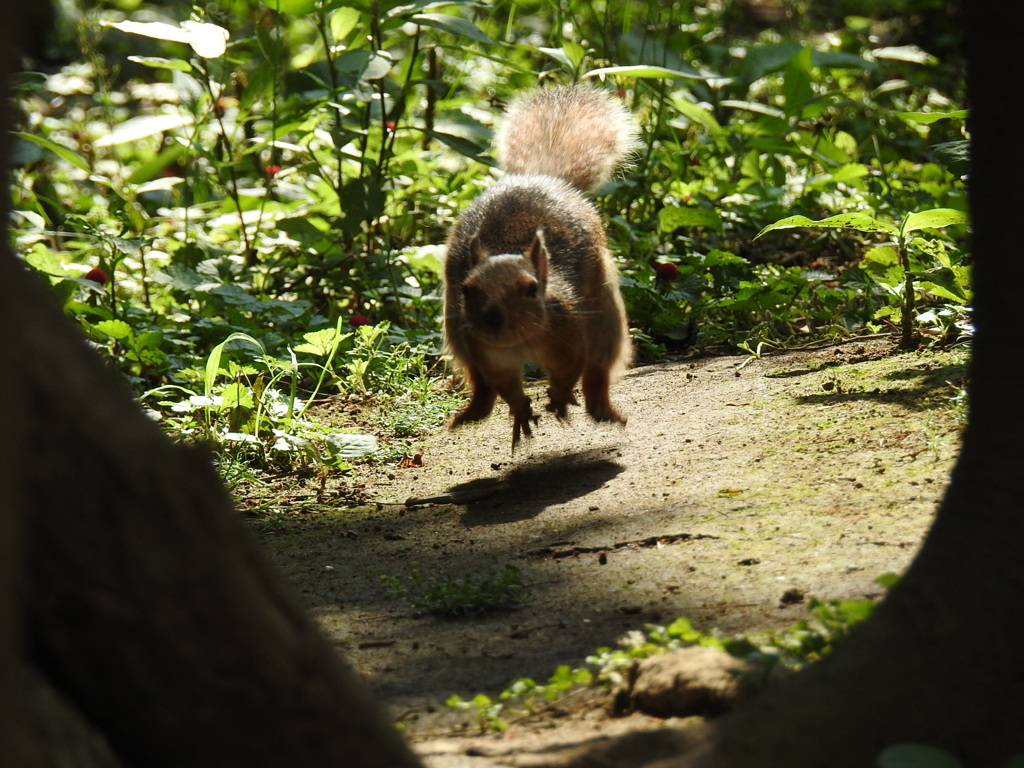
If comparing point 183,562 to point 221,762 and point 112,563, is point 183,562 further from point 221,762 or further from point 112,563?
point 221,762

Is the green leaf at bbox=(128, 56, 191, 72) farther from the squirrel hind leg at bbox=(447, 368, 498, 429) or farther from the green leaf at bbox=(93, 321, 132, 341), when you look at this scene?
the squirrel hind leg at bbox=(447, 368, 498, 429)

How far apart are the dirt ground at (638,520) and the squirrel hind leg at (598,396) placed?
11 cm

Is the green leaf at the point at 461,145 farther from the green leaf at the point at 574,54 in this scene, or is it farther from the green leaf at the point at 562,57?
the green leaf at the point at 574,54

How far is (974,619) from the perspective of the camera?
6.17ft

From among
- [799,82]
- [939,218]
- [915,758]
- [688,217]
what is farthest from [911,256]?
[915,758]

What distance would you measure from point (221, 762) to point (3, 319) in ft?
2.20

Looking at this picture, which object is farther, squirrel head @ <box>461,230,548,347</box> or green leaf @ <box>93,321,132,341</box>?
green leaf @ <box>93,321,132,341</box>

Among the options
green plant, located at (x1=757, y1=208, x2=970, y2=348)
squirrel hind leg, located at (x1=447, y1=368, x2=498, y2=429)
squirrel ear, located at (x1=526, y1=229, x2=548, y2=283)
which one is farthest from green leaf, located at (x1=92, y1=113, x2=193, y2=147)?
green plant, located at (x1=757, y1=208, x2=970, y2=348)

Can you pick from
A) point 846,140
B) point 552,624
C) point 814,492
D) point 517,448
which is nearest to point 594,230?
point 517,448

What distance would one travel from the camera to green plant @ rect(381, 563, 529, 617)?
10.9ft

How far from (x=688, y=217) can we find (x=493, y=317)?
2.32 metres

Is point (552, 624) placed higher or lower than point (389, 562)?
higher

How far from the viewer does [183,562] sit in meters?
1.56

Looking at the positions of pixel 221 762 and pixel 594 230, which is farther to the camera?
pixel 594 230
